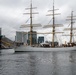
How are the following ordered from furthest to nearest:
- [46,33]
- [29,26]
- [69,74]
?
[46,33]
[29,26]
[69,74]

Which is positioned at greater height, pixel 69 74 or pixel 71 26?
pixel 71 26

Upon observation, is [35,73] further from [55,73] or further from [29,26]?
[29,26]

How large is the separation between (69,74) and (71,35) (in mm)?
119803

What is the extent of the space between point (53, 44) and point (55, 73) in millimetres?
108068

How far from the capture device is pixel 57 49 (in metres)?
150

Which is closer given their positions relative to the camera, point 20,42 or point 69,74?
point 69,74

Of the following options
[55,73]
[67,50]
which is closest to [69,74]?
[55,73]

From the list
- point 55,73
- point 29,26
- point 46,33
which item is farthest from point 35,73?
point 46,33

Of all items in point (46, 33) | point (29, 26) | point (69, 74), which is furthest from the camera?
point (46, 33)

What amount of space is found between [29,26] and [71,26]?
1256 inches

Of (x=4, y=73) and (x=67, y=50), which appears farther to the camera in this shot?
(x=67, y=50)

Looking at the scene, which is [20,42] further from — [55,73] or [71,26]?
[55,73]

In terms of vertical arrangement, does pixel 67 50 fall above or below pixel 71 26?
below

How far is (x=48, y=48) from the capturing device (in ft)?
484
